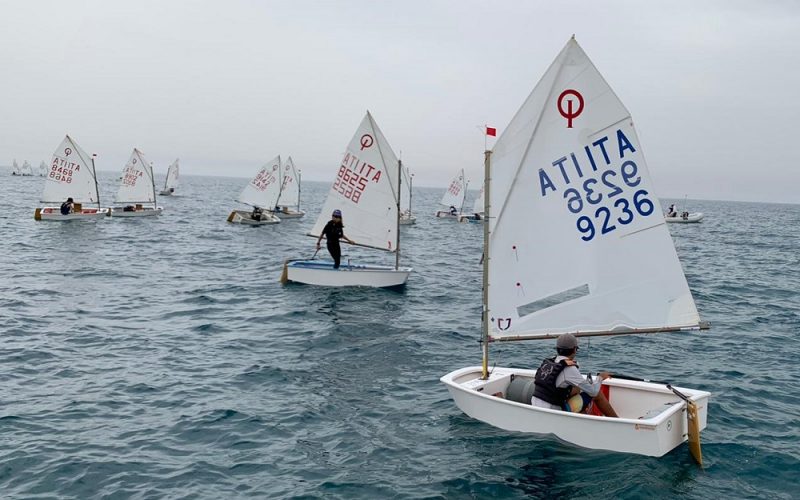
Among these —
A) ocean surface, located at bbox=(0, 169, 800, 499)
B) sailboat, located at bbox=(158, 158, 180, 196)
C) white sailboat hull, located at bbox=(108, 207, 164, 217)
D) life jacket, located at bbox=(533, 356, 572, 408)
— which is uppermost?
sailboat, located at bbox=(158, 158, 180, 196)

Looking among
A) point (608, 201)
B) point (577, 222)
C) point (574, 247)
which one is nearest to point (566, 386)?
point (574, 247)

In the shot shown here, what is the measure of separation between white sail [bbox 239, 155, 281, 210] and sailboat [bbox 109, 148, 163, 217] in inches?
333

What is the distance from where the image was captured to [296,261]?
2694 cm

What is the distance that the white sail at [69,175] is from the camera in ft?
163

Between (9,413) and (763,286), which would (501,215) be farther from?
(763,286)

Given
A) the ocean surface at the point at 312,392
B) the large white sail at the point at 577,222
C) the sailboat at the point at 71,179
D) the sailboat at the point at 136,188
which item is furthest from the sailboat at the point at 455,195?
the large white sail at the point at 577,222

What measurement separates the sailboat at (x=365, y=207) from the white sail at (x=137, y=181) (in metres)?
36.0

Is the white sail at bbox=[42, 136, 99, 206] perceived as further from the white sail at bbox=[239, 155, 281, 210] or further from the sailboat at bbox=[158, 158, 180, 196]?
the sailboat at bbox=[158, 158, 180, 196]

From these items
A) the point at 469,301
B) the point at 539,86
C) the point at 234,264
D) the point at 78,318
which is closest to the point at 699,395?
the point at 539,86

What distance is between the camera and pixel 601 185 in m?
11.6

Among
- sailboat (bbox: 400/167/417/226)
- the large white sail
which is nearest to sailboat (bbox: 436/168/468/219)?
sailboat (bbox: 400/167/417/226)

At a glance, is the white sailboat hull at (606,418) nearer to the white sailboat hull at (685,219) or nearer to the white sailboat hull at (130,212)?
the white sailboat hull at (130,212)

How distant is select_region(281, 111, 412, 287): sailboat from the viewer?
26.1 m

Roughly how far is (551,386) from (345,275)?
1576cm
